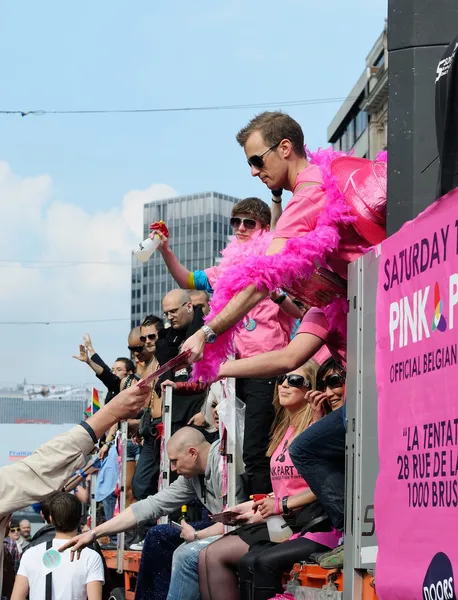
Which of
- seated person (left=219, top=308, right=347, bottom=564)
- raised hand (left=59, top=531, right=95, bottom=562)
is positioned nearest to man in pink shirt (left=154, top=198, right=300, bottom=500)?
raised hand (left=59, top=531, right=95, bottom=562)

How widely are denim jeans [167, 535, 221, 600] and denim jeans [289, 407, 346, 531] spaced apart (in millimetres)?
1839

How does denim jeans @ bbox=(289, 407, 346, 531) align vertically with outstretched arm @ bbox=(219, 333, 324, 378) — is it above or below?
below

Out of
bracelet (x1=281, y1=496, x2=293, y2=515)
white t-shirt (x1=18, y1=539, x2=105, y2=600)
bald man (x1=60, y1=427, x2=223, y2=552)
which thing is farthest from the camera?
bald man (x1=60, y1=427, x2=223, y2=552)

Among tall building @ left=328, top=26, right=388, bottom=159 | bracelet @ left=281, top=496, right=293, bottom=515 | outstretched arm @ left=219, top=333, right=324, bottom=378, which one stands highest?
tall building @ left=328, top=26, right=388, bottom=159

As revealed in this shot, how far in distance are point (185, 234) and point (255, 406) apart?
122920mm

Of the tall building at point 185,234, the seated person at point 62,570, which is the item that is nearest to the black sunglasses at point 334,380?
the seated person at point 62,570

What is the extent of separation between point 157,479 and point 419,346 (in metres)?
7.00

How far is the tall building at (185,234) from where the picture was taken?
128 m

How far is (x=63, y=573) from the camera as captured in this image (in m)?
7.56

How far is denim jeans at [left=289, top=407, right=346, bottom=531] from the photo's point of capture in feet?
16.9

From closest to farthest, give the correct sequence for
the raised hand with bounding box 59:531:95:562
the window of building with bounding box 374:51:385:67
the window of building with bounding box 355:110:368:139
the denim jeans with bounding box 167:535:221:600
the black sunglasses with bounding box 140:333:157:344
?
the denim jeans with bounding box 167:535:221:600 < the raised hand with bounding box 59:531:95:562 < the black sunglasses with bounding box 140:333:157:344 < the window of building with bounding box 374:51:385:67 < the window of building with bounding box 355:110:368:139

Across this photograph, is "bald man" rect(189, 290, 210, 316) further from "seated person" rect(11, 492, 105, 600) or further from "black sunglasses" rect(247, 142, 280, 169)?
"black sunglasses" rect(247, 142, 280, 169)

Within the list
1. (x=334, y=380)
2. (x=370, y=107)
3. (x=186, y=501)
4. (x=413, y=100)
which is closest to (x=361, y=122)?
(x=370, y=107)

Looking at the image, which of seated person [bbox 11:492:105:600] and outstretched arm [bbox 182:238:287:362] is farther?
seated person [bbox 11:492:105:600]
